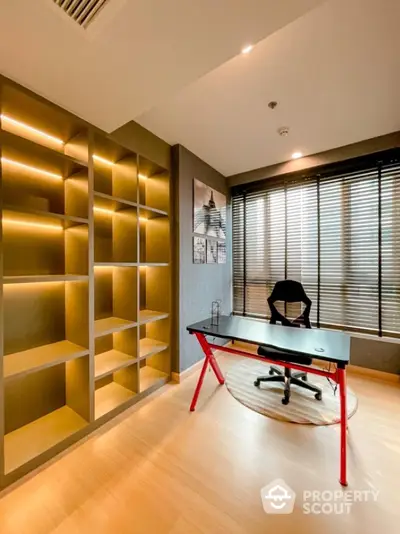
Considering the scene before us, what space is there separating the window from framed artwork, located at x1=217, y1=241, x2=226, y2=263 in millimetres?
374

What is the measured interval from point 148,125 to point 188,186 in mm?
779

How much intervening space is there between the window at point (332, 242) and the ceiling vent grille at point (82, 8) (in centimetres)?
294

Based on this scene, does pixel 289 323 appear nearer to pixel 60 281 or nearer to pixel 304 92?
pixel 304 92

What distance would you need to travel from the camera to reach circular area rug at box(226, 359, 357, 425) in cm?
207

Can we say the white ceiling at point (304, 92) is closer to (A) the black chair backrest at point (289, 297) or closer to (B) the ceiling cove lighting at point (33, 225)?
(B) the ceiling cove lighting at point (33, 225)

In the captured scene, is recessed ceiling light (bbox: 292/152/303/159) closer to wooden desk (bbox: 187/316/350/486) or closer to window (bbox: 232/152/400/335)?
window (bbox: 232/152/400/335)

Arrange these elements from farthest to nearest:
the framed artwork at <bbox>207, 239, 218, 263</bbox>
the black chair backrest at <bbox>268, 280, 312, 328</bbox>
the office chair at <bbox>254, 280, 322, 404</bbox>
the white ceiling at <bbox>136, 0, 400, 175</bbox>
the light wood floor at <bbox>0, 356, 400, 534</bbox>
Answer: the framed artwork at <bbox>207, 239, 218, 263</bbox> → the black chair backrest at <bbox>268, 280, 312, 328</bbox> → the office chair at <bbox>254, 280, 322, 404</bbox> → the white ceiling at <bbox>136, 0, 400, 175</bbox> → the light wood floor at <bbox>0, 356, 400, 534</bbox>

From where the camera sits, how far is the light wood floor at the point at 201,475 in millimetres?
1228

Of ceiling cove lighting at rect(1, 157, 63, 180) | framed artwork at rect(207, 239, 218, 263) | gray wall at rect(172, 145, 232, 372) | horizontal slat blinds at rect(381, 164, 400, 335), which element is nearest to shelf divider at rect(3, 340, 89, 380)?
gray wall at rect(172, 145, 232, 372)

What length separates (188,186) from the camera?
2.87 m

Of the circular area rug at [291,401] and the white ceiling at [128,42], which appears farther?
the circular area rug at [291,401]

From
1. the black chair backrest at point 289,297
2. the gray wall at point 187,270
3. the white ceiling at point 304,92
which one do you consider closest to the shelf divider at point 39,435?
the gray wall at point 187,270

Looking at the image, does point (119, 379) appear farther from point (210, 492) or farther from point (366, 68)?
point (366, 68)

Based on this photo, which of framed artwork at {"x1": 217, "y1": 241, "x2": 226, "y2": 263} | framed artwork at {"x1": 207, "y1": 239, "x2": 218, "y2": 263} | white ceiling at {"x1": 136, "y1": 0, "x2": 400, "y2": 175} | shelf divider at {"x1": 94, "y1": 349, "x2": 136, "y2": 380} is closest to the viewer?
white ceiling at {"x1": 136, "y1": 0, "x2": 400, "y2": 175}
